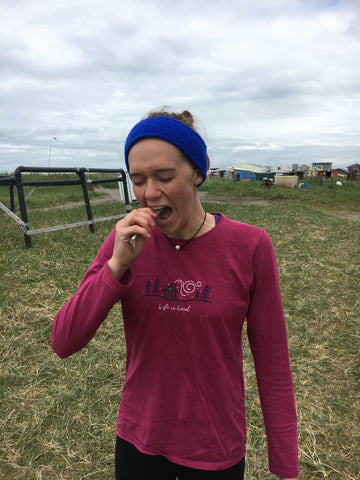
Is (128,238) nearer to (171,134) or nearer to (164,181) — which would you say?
(164,181)

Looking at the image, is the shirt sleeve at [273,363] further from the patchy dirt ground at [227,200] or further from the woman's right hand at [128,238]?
the patchy dirt ground at [227,200]

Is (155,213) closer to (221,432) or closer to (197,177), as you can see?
(197,177)

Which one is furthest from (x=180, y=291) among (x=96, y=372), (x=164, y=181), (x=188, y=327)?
(x=96, y=372)

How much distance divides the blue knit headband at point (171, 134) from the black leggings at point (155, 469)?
1.10 meters

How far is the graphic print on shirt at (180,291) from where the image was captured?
1205mm

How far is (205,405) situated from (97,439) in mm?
1835

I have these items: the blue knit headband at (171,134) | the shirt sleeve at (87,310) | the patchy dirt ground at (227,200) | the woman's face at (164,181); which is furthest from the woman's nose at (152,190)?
the patchy dirt ground at (227,200)

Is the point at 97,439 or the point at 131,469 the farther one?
the point at 97,439

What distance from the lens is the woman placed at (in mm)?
1170

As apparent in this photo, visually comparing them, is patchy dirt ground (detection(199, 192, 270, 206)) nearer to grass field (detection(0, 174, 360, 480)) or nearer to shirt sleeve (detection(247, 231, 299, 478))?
grass field (detection(0, 174, 360, 480))

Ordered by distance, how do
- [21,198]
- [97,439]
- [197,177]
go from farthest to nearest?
[21,198] < [97,439] < [197,177]

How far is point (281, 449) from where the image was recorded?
4.10ft

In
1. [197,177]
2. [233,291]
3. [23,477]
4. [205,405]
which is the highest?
[197,177]

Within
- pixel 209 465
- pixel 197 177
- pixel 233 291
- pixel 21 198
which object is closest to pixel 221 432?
pixel 209 465
